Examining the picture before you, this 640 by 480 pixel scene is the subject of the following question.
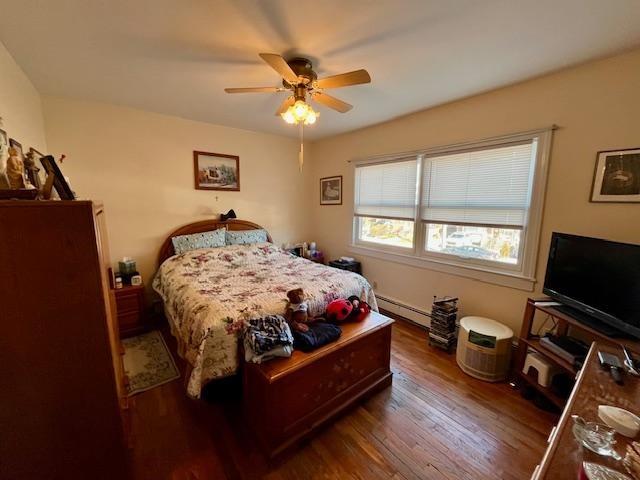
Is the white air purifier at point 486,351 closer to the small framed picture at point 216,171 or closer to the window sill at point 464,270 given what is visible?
the window sill at point 464,270

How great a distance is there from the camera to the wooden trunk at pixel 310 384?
4.97 feet

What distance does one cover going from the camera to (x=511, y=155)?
92.6 inches

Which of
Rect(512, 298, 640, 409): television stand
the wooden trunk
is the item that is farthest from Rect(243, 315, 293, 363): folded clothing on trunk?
Rect(512, 298, 640, 409): television stand

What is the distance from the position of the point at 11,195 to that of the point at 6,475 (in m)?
1.07

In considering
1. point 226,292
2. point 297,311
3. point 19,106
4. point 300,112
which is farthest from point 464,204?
point 19,106

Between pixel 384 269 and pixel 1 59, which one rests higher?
pixel 1 59

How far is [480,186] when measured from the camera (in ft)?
8.44

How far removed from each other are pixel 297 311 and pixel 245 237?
2.07 m

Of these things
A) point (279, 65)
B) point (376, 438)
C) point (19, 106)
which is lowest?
point (376, 438)

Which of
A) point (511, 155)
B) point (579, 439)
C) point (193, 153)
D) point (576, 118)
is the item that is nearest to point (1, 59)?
point (193, 153)

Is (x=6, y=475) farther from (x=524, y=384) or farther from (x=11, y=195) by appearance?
(x=524, y=384)

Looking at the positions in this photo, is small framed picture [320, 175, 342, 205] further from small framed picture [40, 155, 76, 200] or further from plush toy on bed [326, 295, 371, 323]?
small framed picture [40, 155, 76, 200]

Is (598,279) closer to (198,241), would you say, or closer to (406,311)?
(406,311)

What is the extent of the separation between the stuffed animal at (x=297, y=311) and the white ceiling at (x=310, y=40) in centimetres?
176
